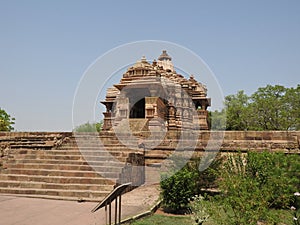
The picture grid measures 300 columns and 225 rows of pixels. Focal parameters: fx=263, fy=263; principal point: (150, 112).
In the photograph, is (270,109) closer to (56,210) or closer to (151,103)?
(151,103)

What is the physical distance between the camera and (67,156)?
901cm

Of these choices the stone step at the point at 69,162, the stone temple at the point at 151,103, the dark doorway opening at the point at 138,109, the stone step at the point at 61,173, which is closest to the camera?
the stone step at the point at 61,173

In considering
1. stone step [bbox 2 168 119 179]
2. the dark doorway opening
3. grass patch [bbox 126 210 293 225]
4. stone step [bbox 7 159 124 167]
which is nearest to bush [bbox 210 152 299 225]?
grass patch [bbox 126 210 293 225]

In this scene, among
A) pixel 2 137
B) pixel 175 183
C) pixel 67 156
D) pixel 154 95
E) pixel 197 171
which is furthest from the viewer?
pixel 154 95

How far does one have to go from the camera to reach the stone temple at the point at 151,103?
1719 cm

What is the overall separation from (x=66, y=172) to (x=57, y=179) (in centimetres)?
40

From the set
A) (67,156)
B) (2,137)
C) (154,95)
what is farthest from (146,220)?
(154,95)

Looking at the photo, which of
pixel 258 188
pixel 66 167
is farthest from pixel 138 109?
pixel 258 188

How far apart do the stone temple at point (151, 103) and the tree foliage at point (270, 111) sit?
586 centimetres

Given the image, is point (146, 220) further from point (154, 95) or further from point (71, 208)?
point (154, 95)

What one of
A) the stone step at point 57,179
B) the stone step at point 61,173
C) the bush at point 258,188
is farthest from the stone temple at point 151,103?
the bush at point 258,188

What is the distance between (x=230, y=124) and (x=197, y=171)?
1096 inches

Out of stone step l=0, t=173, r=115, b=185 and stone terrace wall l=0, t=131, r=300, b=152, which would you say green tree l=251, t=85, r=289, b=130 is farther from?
stone step l=0, t=173, r=115, b=185

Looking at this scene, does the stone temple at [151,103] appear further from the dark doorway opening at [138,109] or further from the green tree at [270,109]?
the green tree at [270,109]
